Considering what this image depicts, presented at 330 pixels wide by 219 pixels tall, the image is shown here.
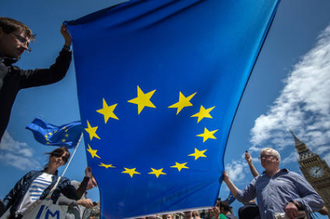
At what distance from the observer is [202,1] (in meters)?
2.51

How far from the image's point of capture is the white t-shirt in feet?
7.07

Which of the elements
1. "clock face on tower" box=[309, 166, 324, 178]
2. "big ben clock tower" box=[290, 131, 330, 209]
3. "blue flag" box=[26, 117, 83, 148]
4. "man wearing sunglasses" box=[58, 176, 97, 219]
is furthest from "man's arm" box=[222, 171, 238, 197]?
"clock face on tower" box=[309, 166, 324, 178]

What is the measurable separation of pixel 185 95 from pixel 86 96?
156 centimetres

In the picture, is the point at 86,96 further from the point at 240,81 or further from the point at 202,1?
the point at 240,81

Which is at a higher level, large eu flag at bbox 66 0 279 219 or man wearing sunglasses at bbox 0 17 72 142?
large eu flag at bbox 66 0 279 219

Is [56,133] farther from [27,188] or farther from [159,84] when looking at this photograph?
[159,84]

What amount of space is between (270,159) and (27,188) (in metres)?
3.36

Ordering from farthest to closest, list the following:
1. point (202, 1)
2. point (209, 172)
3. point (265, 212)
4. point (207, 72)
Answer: point (209, 172) < point (207, 72) < point (202, 1) < point (265, 212)

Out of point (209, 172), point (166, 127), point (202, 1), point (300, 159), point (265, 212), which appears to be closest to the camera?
point (265, 212)

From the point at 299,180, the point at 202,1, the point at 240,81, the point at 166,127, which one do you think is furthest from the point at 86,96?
the point at 299,180

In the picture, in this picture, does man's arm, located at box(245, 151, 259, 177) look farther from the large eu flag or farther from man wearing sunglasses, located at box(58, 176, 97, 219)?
man wearing sunglasses, located at box(58, 176, 97, 219)

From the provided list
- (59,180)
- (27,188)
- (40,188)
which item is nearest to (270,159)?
(59,180)

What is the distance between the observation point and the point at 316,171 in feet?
230

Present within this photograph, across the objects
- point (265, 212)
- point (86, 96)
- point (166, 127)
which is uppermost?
point (86, 96)
